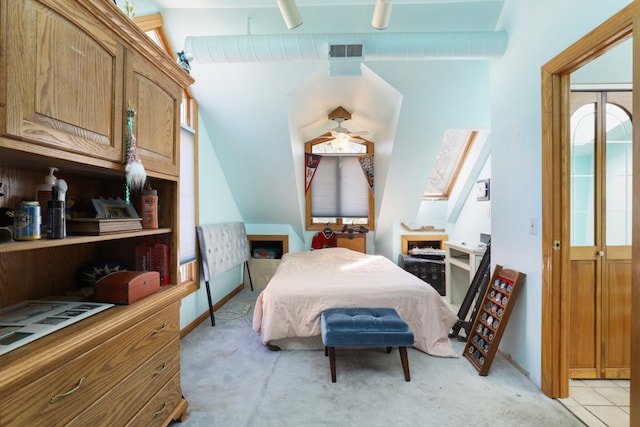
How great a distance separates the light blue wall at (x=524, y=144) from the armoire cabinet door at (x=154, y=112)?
7.57ft

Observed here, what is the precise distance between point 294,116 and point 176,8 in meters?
1.56

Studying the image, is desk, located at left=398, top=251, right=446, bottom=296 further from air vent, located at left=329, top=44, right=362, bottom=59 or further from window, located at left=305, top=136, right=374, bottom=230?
air vent, located at left=329, top=44, right=362, bottom=59

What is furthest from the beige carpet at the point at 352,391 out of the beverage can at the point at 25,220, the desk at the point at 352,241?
the desk at the point at 352,241

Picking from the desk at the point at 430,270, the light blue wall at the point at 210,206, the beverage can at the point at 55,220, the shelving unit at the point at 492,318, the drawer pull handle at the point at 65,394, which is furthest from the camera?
the desk at the point at 430,270

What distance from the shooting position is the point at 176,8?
2512 millimetres

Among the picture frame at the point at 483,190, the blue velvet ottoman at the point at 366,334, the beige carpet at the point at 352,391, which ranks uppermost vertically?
the picture frame at the point at 483,190

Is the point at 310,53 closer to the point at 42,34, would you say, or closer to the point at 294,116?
the point at 294,116

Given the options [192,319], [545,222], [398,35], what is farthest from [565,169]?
[192,319]

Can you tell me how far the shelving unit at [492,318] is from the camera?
7.23 ft

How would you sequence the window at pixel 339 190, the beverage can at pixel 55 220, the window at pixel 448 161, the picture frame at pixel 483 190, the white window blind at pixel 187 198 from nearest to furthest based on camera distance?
the beverage can at pixel 55 220
the white window blind at pixel 187 198
the picture frame at pixel 483 190
the window at pixel 448 161
the window at pixel 339 190

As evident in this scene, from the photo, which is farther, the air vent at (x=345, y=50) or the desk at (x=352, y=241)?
the desk at (x=352, y=241)

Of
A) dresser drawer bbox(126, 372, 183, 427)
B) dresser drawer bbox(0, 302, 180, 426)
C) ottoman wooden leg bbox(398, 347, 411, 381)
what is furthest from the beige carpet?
dresser drawer bbox(0, 302, 180, 426)

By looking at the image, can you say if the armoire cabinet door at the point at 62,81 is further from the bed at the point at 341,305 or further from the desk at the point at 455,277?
the desk at the point at 455,277

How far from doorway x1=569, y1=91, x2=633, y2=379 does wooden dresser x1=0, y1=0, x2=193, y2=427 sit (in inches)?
104
